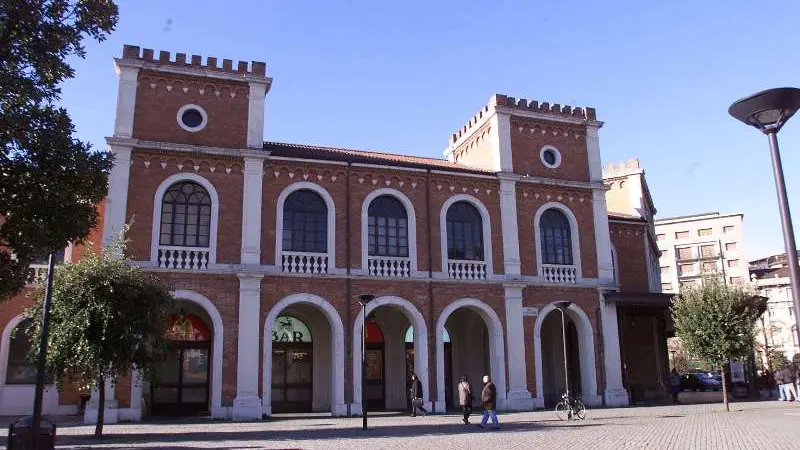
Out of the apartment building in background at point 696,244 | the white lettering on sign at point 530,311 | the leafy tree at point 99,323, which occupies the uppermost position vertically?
the apartment building in background at point 696,244

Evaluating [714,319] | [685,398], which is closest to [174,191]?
[714,319]

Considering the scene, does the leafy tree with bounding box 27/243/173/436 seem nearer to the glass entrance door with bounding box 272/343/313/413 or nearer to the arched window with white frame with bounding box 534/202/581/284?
the glass entrance door with bounding box 272/343/313/413

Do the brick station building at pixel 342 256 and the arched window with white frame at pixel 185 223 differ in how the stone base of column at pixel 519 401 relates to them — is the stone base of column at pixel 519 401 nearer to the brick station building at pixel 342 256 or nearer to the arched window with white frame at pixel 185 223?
the brick station building at pixel 342 256

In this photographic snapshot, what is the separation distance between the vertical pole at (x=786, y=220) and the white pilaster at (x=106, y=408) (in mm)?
17846

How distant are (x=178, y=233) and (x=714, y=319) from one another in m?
18.3

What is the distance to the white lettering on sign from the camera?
82.0 ft

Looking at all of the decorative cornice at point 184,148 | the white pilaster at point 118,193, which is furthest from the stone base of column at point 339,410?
the white pilaster at point 118,193

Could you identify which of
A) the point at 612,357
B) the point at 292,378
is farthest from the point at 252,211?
the point at 612,357

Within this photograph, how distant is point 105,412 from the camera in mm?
19312

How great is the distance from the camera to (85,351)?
15.1 meters

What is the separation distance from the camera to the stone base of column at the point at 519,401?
24.0 m

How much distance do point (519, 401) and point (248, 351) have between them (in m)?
10.0

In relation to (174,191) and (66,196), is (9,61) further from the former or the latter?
(174,191)

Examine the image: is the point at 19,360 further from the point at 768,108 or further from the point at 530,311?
the point at 768,108
